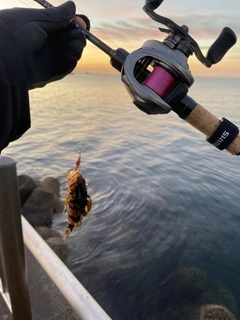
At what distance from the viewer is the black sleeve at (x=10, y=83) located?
200 cm

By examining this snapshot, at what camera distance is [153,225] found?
1117cm

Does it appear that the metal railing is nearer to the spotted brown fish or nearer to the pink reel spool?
the spotted brown fish

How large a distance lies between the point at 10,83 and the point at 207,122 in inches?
73.3

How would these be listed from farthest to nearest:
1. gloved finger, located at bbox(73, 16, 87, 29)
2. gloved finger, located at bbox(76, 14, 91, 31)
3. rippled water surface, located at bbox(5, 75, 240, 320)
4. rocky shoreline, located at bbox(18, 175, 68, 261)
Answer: rocky shoreline, located at bbox(18, 175, 68, 261), rippled water surface, located at bbox(5, 75, 240, 320), gloved finger, located at bbox(76, 14, 91, 31), gloved finger, located at bbox(73, 16, 87, 29)

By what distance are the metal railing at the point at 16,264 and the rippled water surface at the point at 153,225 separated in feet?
6.07

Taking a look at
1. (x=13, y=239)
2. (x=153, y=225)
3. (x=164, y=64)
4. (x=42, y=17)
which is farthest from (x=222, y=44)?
(x=153, y=225)

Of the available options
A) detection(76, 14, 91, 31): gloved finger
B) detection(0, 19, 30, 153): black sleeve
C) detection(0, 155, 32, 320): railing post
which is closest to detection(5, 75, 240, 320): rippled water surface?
detection(76, 14, 91, 31): gloved finger

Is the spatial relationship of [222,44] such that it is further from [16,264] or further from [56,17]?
[16,264]

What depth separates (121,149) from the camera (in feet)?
69.4

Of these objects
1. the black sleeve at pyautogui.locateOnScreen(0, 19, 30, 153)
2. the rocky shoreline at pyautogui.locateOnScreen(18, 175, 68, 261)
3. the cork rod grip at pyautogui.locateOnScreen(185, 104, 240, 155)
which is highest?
the cork rod grip at pyautogui.locateOnScreen(185, 104, 240, 155)

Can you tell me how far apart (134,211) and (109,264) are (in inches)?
124

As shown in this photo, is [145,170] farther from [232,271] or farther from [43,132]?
[43,132]

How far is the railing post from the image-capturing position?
2.24 meters

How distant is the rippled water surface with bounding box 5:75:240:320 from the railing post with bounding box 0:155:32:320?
1826 millimetres
